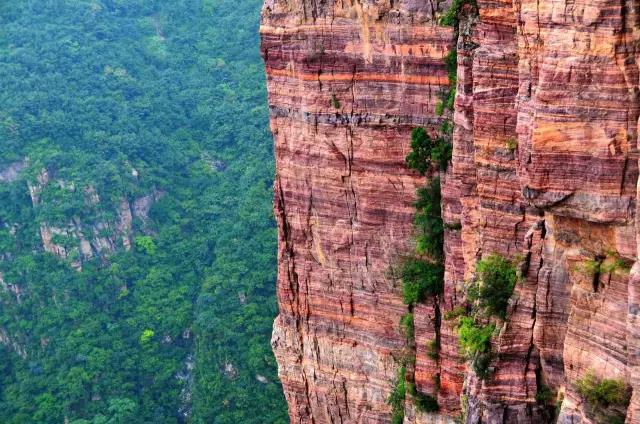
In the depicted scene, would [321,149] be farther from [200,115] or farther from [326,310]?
[200,115]

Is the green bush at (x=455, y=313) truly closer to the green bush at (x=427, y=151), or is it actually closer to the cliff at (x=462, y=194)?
the cliff at (x=462, y=194)

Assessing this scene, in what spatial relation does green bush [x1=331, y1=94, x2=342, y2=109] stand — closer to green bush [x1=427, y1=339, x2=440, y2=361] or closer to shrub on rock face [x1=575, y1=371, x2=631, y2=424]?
green bush [x1=427, y1=339, x2=440, y2=361]

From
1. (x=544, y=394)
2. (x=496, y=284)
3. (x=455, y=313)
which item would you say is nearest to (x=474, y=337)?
(x=496, y=284)

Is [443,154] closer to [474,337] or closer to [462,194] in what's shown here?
[462,194]

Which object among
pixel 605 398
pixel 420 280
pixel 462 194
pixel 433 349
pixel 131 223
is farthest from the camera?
pixel 131 223

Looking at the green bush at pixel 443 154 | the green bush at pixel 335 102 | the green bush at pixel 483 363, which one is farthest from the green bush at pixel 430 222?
the green bush at pixel 483 363

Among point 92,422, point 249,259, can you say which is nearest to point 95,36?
point 249,259

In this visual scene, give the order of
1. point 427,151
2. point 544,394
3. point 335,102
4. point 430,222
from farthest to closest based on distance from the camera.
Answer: point 335,102, point 430,222, point 427,151, point 544,394
